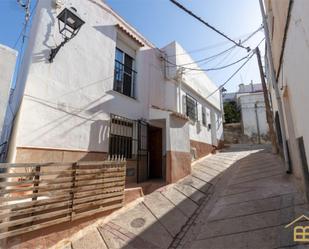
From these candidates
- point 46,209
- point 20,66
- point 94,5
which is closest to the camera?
point 46,209

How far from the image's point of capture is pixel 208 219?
15.9ft

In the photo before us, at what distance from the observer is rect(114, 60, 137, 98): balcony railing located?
Result: 7925 mm

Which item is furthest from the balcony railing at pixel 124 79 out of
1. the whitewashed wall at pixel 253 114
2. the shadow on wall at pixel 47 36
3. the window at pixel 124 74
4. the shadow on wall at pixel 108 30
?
the whitewashed wall at pixel 253 114

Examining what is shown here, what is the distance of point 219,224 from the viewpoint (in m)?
4.40

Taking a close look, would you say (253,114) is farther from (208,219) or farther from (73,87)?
(73,87)

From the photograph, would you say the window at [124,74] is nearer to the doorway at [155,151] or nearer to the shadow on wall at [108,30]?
the shadow on wall at [108,30]

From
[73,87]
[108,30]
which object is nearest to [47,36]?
[73,87]

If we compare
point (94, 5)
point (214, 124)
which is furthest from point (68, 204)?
point (214, 124)

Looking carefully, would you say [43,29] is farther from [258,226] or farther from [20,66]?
[258,226]

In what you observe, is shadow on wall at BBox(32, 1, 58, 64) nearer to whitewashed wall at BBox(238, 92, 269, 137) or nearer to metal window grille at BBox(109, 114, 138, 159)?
metal window grille at BBox(109, 114, 138, 159)

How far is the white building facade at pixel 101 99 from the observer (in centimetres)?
520

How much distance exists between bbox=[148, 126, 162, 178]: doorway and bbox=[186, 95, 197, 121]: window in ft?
9.41

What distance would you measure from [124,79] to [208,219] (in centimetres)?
604

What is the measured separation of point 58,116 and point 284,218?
19.4 ft
